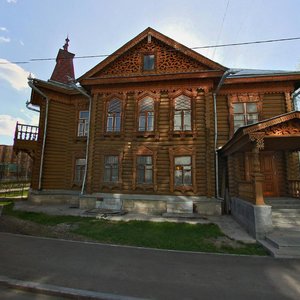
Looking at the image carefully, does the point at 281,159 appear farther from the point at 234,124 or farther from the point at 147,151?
the point at 147,151

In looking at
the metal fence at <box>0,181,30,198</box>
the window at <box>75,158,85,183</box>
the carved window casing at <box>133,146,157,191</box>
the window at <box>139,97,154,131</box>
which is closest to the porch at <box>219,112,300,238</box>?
the carved window casing at <box>133,146,157,191</box>

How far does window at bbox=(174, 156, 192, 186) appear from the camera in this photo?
40.4 feet

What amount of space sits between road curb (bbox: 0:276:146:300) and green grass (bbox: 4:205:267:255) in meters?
3.10

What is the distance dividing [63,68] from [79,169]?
9.92 metres

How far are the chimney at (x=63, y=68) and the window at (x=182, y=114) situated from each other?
10.7 metres

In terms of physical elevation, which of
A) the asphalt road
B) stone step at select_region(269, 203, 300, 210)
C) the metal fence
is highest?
stone step at select_region(269, 203, 300, 210)

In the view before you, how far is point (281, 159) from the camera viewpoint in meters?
12.1

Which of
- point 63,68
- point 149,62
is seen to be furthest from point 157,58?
point 63,68

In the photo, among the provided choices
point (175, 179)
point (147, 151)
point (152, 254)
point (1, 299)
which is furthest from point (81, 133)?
point (1, 299)

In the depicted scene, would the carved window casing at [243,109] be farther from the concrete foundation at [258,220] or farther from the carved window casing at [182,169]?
the concrete foundation at [258,220]

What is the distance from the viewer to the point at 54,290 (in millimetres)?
4105

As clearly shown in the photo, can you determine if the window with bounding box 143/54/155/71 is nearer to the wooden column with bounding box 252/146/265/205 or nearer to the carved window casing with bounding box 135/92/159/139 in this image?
the carved window casing with bounding box 135/92/159/139

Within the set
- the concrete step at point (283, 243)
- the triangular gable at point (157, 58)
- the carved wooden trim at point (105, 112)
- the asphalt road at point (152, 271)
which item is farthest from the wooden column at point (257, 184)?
the carved wooden trim at point (105, 112)

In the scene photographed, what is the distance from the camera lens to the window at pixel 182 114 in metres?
12.9
